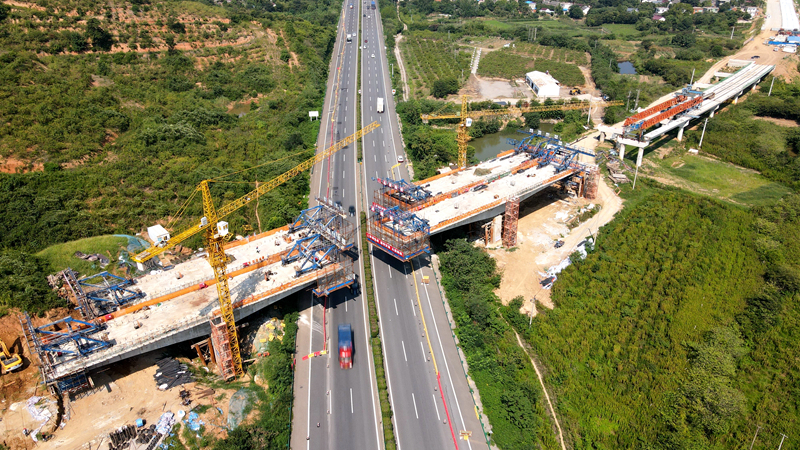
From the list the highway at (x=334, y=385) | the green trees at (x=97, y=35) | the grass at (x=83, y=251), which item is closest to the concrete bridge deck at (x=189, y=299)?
the highway at (x=334, y=385)

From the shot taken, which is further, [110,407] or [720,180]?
[720,180]

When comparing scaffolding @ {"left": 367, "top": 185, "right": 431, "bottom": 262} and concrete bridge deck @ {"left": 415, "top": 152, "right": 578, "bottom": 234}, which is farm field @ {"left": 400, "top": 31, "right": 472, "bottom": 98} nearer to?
concrete bridge deck @ {"left": 415, "top": 152, "right": 578, "bottom": 234}

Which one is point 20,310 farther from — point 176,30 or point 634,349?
point 176,30

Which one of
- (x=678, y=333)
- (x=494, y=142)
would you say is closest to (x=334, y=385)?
(x=678, y=333)

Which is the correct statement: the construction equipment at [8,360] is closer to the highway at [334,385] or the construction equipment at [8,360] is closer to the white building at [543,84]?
the highway at [334,385]

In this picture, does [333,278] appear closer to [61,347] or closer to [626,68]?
[61,347]
